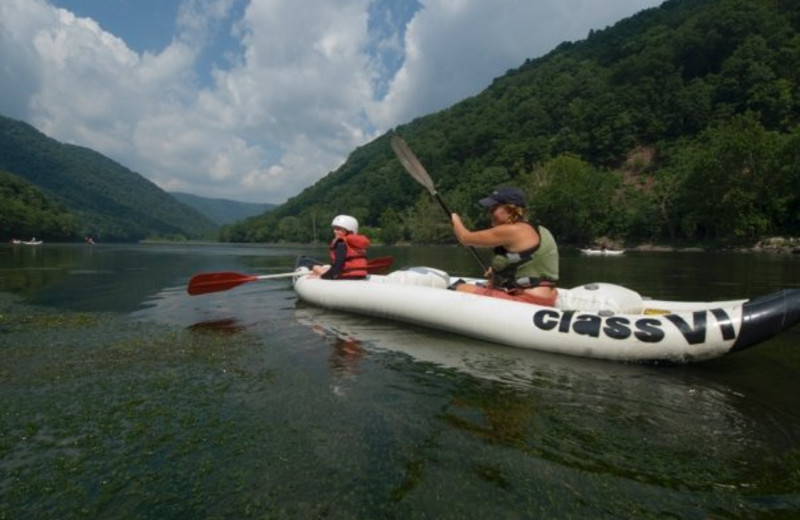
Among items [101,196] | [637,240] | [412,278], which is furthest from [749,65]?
[101,196]

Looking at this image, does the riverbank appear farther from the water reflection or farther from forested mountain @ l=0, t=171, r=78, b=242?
forested mountain @ l=0, t=171, r=78, b=242

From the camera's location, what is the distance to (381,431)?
11.8 ft

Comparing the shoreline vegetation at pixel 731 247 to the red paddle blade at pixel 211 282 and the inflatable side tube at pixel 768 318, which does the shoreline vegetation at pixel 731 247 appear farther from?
the red paddle blade at pixel 211 282

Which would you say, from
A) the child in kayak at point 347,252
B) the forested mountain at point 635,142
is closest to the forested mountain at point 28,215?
the forested mountain at point 635,142

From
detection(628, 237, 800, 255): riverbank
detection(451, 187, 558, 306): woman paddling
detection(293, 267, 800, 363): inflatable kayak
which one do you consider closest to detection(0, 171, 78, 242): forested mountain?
detection(628, 237, 800, 255): riverbank

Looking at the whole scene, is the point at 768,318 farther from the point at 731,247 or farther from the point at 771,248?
the point at 731,247

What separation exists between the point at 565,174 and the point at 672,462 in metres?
71.2

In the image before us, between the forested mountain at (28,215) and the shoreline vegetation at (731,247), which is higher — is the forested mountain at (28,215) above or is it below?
above

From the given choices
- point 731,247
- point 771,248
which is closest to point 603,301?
point 771,248

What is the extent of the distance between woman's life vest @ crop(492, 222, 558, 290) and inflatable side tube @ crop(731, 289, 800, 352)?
2170 mm

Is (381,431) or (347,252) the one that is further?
(347,252)

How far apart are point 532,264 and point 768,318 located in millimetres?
2563

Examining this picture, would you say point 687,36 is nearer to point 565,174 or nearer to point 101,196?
point 565,174

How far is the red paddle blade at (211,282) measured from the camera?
978 centimetres
